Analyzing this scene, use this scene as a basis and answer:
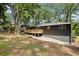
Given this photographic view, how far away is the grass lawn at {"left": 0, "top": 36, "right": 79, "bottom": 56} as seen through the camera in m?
3.23

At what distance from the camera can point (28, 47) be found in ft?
10.7

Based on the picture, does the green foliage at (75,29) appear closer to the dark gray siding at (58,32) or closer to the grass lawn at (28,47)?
the dark gray siding at (58,32)

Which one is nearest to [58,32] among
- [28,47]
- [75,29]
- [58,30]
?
[58,30]

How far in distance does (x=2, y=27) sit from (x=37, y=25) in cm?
64

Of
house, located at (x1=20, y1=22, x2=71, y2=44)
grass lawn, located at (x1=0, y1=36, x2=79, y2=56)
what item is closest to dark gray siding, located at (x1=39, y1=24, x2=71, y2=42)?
house, located at (x1=20, y1=22, x2=71, y2=44)

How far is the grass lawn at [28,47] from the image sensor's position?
3.23 metres

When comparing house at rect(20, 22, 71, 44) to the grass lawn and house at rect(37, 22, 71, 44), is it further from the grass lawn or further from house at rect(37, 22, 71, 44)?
the grass lawn

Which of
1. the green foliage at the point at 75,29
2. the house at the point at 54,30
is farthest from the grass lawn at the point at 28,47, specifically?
the green foliage at the point at 75,29

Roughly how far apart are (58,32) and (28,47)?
0.61 meters

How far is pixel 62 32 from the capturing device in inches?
128

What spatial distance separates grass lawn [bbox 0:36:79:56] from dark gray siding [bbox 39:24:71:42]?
0.15 meters

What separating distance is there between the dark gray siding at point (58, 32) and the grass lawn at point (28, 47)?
0.48 ft

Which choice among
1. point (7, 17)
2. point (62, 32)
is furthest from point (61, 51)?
point (7, 17)

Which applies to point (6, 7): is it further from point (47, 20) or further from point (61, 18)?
point (61, 18)
